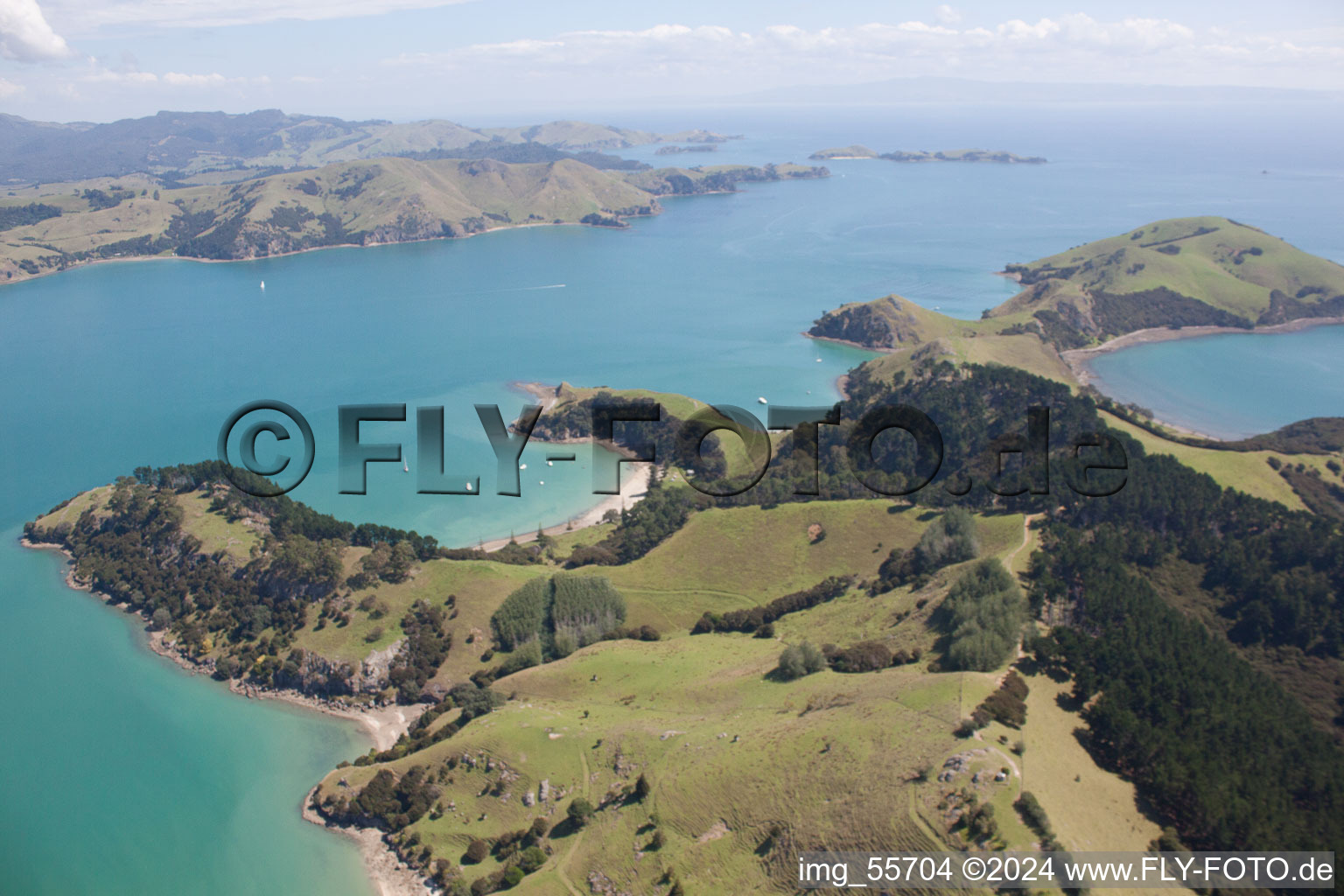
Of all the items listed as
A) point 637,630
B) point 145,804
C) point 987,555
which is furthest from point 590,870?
point 987,555

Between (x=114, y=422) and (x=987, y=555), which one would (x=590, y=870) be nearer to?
(x=987, y=555)

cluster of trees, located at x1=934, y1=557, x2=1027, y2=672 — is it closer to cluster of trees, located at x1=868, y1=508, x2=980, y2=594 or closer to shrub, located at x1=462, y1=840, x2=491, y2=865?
cluster of trees, located at x1=868, y1=508, x2=980, y2=594

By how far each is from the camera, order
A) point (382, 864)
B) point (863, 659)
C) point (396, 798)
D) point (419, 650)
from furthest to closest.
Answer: point (419, 650)
point (863, 659)
point (396, 798)
point (382, 864)

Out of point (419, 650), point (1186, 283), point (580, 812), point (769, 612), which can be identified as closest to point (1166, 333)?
point (1186, 283)

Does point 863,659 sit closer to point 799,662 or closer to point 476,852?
point 799,662

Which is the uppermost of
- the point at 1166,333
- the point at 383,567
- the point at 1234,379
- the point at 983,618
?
the point at 1166,333

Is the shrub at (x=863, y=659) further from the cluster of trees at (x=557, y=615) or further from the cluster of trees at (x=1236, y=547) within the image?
the cluster of trees at (x=557, y=615)
